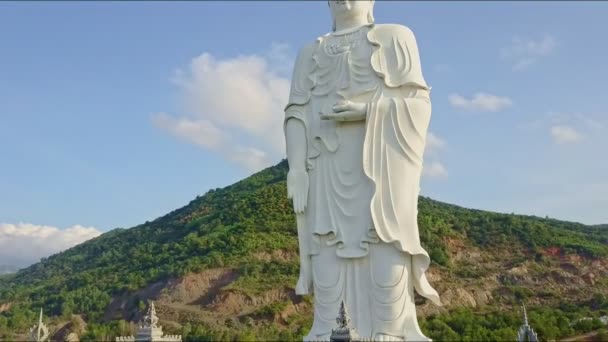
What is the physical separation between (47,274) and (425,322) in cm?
3448

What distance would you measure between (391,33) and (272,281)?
81.2 feet

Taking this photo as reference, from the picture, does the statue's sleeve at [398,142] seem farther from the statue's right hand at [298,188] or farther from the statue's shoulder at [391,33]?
the statue's right hand at [298,188]

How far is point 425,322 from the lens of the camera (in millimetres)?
24734

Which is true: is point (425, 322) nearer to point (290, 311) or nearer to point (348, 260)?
point (290, 311)

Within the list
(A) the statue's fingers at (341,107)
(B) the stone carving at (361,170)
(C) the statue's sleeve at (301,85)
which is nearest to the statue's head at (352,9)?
(B) the stone carving at (361,170)

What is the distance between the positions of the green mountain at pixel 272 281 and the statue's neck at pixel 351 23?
51.1 ft

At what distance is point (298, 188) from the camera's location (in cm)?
908

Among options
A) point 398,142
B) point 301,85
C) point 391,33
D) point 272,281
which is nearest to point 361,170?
point 398,142

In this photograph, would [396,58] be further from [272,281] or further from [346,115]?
[272,281]

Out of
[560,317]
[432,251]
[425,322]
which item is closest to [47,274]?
[432,251]

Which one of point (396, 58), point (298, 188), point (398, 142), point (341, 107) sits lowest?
point (298, 188)

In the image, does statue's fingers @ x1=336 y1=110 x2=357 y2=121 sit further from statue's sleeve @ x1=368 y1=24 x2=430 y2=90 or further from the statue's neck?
the statue's neck

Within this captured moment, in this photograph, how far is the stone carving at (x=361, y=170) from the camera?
8.28 metres

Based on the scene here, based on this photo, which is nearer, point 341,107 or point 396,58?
point 341,107
